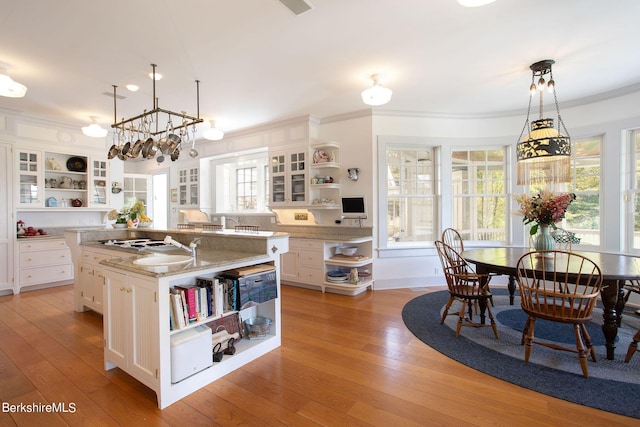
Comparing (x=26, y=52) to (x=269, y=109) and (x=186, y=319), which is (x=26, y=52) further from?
(x=186, y=319)

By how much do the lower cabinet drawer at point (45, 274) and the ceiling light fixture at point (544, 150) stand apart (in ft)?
21.9

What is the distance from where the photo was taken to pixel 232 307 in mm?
2385

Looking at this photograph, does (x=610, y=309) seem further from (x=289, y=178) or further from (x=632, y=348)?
(x=289, y=178)

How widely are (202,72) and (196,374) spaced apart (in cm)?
296

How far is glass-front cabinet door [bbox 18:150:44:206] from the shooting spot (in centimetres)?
473

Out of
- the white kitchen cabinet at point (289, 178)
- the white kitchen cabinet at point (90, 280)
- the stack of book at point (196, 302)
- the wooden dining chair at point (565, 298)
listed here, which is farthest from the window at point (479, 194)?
the white kitchen cabinet at point (90, 280)

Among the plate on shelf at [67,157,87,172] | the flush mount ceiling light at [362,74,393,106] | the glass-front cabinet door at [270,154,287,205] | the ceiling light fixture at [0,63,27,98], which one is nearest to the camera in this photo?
the ceiling light fixture at [0,63,27,98]

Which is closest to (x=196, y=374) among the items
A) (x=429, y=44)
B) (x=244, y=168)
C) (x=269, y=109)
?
(x=429, y=44)

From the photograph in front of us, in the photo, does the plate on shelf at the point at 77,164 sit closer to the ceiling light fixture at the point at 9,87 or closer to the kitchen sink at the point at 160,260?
the ceiling light fixture at the point at 9,87

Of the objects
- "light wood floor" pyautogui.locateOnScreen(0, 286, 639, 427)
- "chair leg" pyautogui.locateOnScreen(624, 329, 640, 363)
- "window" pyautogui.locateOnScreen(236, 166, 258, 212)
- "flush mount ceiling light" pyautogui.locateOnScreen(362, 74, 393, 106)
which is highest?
"flush mount ceiling light" pyautogui.locateOnScreen(362, 74, 393, 106)

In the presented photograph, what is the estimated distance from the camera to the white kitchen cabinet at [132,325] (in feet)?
6.39

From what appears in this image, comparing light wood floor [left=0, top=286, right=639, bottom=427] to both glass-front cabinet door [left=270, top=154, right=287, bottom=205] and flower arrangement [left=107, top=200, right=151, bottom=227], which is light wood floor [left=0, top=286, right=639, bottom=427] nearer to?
flower arrangement [left=107, top=200, right=151, bottom=227]

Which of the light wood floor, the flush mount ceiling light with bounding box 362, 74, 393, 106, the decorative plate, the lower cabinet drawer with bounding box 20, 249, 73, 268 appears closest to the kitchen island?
the light wood floor

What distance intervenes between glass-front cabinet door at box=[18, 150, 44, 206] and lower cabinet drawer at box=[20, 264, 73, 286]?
1.04m
